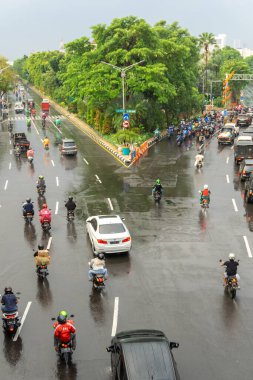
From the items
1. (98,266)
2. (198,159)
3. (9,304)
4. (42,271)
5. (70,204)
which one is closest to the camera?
(9,304)

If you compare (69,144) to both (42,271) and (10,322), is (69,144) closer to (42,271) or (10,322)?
(42,271)

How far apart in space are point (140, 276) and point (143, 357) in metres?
8.04

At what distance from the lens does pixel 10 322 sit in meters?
14.0

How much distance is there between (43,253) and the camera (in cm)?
1802

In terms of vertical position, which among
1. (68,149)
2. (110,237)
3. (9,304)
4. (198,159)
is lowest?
(9,304)

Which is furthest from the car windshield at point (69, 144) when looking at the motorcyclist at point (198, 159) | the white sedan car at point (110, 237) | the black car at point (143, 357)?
the black car at point (143, 357)

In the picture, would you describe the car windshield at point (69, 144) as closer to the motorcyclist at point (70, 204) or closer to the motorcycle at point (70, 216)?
the motorcycle at point (70, 216)

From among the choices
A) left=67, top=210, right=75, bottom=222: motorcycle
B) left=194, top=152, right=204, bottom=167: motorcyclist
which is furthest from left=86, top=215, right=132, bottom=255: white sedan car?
left=194, top=152, right=204, bottom=167: motorcyclist

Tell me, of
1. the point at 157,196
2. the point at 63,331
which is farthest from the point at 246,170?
the point at 63,331

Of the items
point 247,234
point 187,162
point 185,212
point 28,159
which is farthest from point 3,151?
point 247,234

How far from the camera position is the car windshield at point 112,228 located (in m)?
20.6

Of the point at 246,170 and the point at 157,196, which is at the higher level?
the point at 246,170

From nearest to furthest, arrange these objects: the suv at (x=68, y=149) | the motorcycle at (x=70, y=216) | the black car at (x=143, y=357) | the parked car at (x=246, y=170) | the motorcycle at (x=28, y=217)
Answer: the black car at (x=143, y=357), the motorcycle at (x=28, y=217), the motorcycle at (x=70, y=216), the parked car at (x=246, y=170), the suv at (x=68, y=149)

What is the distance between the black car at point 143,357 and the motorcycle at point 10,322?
12.8 feet
